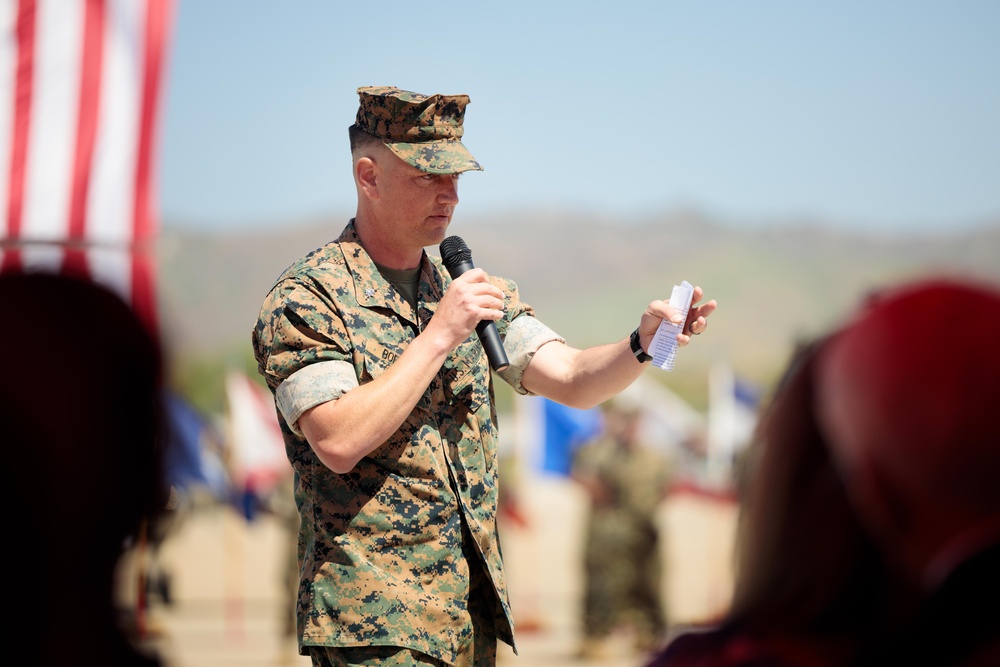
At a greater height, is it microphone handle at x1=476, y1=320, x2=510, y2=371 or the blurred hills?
microphone handle at x1=476, y1=320, x2=510, y2=371

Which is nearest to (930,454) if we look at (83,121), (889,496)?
(889,496)

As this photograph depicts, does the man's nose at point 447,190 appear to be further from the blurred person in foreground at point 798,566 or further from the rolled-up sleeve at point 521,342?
the blurred person in foreground at point 798,566

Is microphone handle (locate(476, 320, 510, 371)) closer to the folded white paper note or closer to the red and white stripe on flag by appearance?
the folded white paper note

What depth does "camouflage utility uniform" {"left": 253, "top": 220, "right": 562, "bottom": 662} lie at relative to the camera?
11.1ft

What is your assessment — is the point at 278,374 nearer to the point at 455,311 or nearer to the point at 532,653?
the point at 455,311

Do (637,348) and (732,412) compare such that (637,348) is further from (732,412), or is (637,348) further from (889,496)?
(732,412)

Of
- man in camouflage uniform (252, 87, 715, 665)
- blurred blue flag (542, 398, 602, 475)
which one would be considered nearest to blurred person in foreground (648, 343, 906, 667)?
man in camouflage uniform (252, 87, 715, 665)

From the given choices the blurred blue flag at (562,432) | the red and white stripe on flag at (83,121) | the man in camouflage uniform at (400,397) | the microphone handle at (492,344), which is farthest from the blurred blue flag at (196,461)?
the microphone handle at (492,344)

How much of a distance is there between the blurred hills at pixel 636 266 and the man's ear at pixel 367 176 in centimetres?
7364

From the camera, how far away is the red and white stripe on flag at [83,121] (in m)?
4.78

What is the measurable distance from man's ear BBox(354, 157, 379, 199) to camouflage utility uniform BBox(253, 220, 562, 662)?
177 millimetres

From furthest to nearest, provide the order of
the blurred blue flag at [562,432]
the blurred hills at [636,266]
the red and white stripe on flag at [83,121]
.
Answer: the blurred hills at [636,266] < the blurred blue flag at [562,432] < the red and white stripe on flag at [83,121]

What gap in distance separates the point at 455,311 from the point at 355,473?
53 centimetres

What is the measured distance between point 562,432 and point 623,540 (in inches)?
69.2
